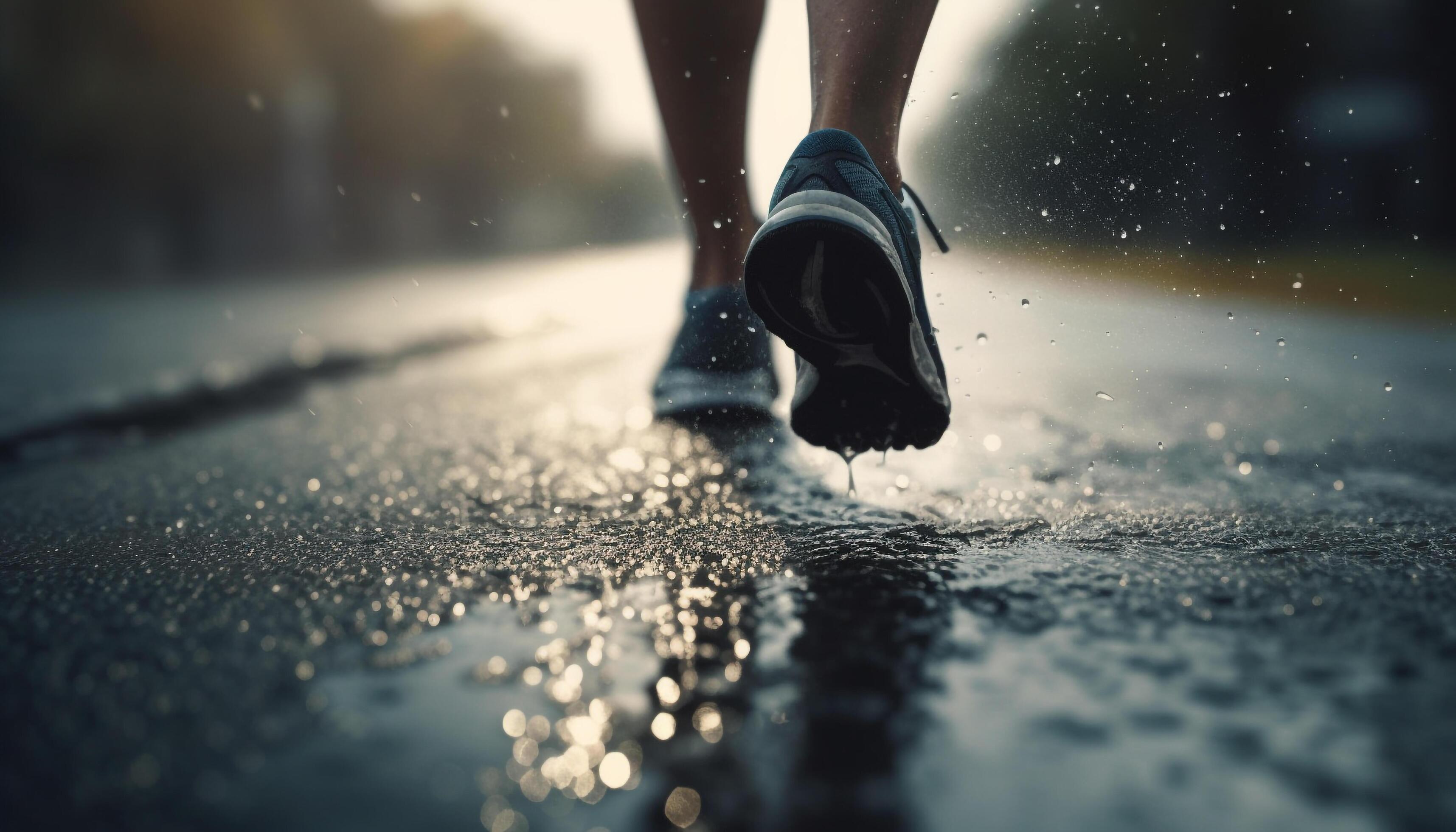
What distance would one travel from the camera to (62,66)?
2011 cm

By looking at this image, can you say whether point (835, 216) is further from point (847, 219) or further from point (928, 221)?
point (928, 221)

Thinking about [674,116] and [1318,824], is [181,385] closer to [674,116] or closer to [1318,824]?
[674,116]

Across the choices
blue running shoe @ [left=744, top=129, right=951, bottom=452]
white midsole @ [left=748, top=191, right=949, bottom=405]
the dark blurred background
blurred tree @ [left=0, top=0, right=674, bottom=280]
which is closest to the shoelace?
the dark blurred background

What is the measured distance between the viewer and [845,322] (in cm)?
135

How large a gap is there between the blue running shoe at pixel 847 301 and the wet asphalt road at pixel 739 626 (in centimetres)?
13

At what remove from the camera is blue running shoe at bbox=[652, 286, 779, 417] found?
2.10m

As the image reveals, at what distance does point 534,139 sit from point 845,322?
96 cm

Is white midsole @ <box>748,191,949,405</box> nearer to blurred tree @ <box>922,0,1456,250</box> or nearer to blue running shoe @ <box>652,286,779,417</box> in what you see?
blurred tree @ <box>922,0,1456,250</box>

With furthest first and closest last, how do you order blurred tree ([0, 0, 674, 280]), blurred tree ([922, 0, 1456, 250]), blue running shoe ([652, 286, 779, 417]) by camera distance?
1. blurred tree ([0, 0, 674, 280])
2. blue running shoe ([652, 286, 779, 417])
3. blurred tree ([922, 0, 1456, 250])

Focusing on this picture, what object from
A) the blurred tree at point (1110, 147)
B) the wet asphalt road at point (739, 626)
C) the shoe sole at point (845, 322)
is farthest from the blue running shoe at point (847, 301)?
the blurred tree at point (1110, 147)

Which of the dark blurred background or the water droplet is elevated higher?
the dark blurred background

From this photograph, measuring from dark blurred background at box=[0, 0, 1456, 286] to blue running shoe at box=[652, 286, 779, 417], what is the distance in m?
0.24

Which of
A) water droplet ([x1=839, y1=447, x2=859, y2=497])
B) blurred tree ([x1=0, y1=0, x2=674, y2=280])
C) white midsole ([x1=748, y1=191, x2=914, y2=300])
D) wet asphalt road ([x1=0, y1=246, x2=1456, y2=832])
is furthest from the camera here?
blurred tree ([x1=0, y1=0, x2=674, y2=280])

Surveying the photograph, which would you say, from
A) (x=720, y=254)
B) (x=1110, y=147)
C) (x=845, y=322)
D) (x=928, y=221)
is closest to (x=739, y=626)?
(x=845, y=322)
